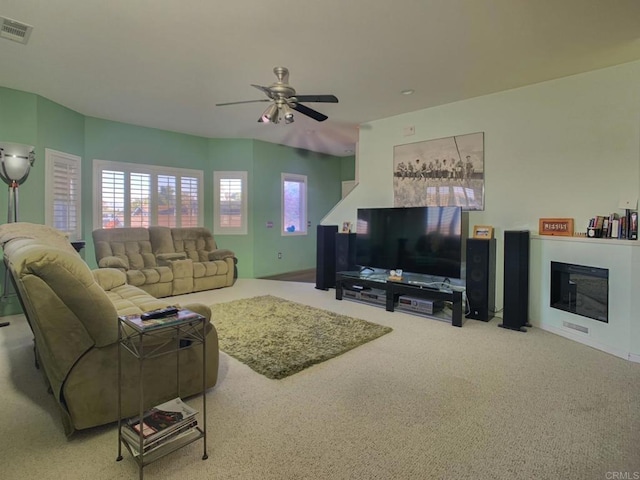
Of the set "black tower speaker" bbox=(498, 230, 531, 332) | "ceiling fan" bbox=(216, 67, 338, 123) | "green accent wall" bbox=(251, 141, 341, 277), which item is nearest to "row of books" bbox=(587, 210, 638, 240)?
"black tower speaker" bbox=(498, 230, 531, 332)

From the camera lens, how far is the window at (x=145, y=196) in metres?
5.62

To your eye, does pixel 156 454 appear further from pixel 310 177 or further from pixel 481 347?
pixel 310 177

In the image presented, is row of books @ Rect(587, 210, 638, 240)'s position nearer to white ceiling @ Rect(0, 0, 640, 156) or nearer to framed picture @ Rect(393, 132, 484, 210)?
framed picture @ Rect(393, 132, 484, 210)

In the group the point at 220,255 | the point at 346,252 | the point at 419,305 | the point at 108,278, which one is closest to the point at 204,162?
the point at 220,255

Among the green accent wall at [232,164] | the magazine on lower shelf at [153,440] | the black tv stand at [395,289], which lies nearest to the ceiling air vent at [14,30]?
the magazine on lower shelf at [153,440]

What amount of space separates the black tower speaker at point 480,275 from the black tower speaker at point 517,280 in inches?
8.8

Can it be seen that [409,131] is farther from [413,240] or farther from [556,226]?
[556,226]

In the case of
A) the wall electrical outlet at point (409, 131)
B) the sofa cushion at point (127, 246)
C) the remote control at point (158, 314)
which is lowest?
the remote control at point (158, 314)

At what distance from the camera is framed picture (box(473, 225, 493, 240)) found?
414 cm

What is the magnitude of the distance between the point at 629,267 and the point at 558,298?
30.9 inches

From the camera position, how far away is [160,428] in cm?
171

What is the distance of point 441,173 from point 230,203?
4087mm

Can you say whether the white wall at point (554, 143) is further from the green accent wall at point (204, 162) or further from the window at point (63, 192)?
the window at point (63, 192)

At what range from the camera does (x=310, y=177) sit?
805 cm
